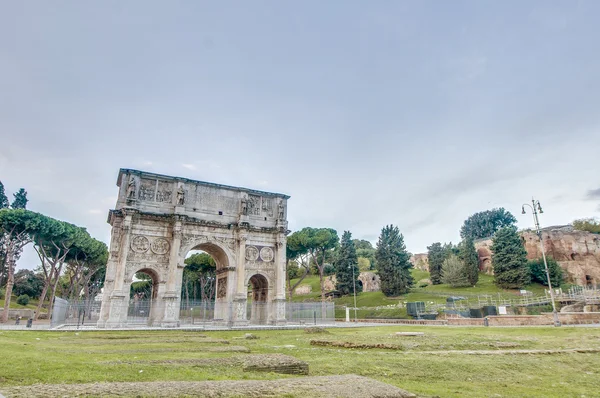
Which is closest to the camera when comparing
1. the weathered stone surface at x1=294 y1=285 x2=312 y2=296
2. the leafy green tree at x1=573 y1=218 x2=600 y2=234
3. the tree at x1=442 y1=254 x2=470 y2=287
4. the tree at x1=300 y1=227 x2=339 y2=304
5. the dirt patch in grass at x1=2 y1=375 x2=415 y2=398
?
the dirt patch in grass at x1=2 y1=375 x2=415 y2=398

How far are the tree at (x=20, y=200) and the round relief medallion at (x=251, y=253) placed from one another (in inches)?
1433

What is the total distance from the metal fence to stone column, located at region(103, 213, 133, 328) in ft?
1.71

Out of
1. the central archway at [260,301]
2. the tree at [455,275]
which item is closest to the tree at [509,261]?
the tree at [455,275]

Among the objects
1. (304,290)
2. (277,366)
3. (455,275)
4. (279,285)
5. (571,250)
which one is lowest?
(277,366)

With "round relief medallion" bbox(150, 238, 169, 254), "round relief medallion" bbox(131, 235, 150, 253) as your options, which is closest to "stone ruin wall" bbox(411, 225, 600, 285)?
"round relief medallion" bbox(150, 238, 169, 254)

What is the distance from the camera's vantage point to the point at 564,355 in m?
10.4

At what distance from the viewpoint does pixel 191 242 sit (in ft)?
104

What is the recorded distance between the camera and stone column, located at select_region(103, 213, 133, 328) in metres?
26.5

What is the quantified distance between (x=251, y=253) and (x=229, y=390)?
30014 millimetres

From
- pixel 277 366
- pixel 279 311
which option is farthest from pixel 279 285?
pixel 277 366

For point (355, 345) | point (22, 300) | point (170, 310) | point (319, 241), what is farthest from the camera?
point (22, 300)

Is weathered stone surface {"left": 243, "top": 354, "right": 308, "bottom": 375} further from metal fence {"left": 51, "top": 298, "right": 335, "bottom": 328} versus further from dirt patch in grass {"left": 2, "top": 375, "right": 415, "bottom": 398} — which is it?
metal fence {"left": 51, "top": 298, "right": 335, "bottom": 328}

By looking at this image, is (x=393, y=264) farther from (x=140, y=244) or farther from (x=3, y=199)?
(x=3, y=199)

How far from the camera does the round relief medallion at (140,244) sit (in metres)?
29.7
